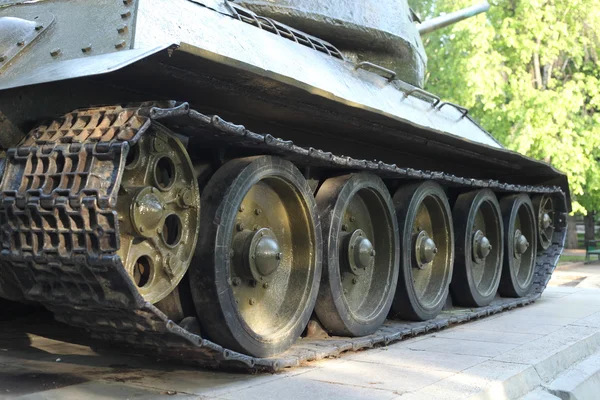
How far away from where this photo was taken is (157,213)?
4449 millimetres

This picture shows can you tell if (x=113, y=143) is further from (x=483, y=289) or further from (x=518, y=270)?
(x=518, y=270)

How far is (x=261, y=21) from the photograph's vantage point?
6.24 m

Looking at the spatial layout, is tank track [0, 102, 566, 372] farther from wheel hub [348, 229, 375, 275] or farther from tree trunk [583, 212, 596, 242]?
tree trunk [583, 212, 596, 242]

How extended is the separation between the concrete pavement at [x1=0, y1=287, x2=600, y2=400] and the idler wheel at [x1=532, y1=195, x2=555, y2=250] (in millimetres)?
3628

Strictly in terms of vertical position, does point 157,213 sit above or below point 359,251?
above

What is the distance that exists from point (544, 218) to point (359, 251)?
17.1 feet

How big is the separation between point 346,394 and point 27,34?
2.90 m

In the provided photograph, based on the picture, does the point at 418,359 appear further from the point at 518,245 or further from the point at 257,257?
the point at 518,245

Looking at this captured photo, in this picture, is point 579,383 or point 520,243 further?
point 520,243

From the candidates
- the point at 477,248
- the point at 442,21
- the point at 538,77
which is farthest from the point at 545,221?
the point at 538,77

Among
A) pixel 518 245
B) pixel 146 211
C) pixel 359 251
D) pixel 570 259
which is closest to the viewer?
pixel 146 211

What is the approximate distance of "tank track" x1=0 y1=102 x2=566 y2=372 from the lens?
13.2ft

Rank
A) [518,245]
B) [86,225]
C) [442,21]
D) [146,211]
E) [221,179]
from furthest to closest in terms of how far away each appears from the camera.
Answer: [442,21]
[518,245]
[221,179]
[146,211]
[86,225]

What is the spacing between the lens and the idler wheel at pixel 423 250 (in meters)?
7.51
